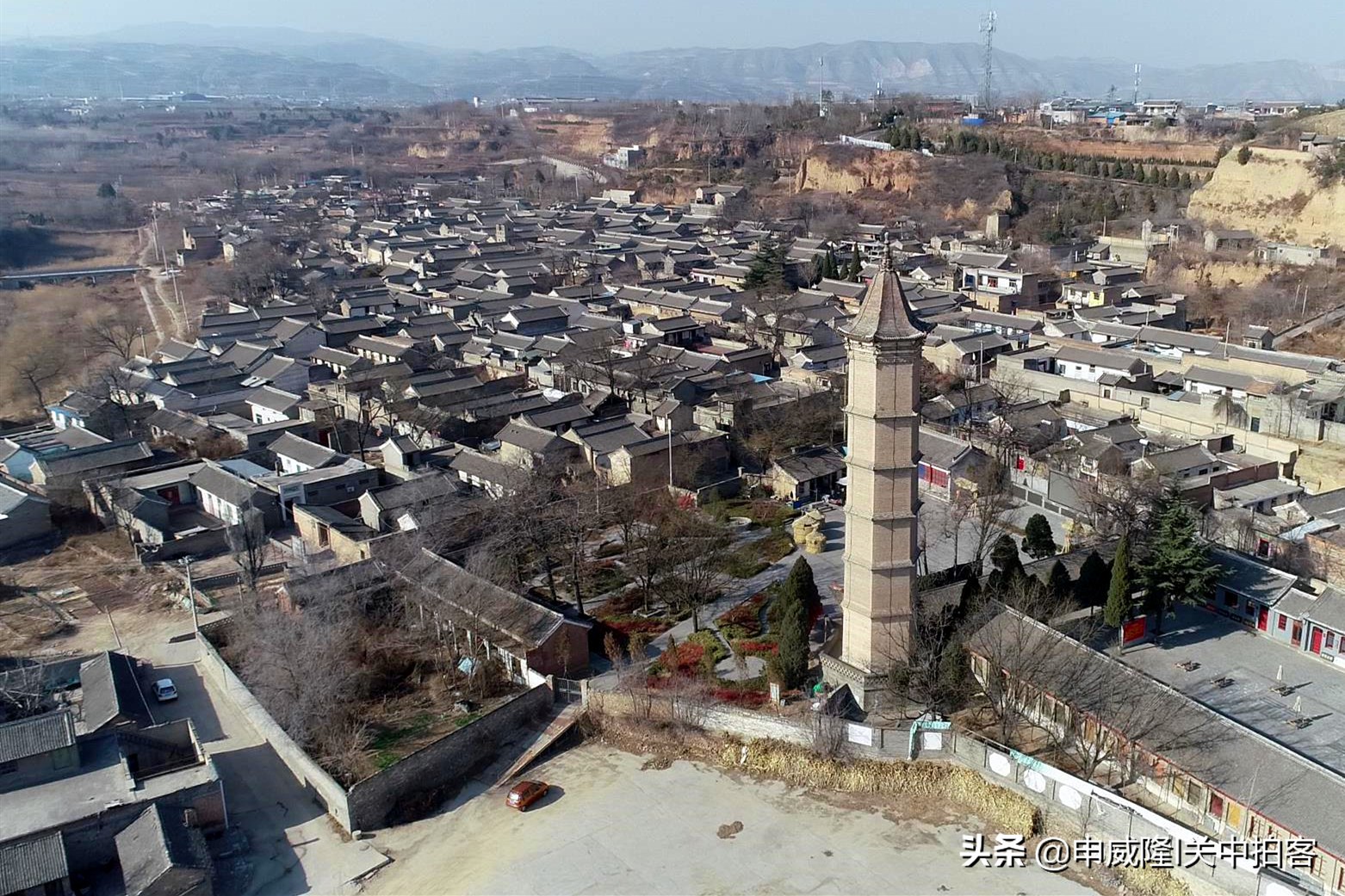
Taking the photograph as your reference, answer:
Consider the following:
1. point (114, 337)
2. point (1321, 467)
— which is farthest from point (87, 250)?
point (1321, 467)

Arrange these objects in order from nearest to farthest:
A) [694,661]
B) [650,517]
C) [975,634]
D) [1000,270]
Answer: [975,634], [694,661], [650,517], [1000,270]

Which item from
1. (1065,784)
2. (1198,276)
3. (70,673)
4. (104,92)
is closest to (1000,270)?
(1198,276)

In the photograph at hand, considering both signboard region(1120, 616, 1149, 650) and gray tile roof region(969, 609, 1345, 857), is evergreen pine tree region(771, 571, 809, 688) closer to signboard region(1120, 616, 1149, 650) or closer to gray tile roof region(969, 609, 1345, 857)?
gray tile roof region(969, 609, 1345, 857)

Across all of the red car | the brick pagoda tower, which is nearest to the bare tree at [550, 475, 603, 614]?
the red car

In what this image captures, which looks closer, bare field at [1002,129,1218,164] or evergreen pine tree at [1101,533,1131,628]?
evergreen pine tree at [1101,533,1131,628]

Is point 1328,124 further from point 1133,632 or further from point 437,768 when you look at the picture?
point 437,768

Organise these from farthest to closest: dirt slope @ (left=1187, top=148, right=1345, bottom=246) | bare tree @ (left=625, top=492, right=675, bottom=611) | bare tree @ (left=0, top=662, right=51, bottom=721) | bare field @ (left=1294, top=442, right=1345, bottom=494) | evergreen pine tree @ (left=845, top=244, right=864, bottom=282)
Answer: evergreen pine tree @ (left=845, top=244, right=864, bottom=282), dirt slope @ (left=1187, top=148, right=1345, bottom=246), bare field @ (left=1294, top=442, right=1345, bottom=494), bare tree @ (left=625, top=492, right=675, bottom=611), bare tree @ (left=0, top=662, right=51, bottom=721)

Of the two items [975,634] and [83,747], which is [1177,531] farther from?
[83,747]
